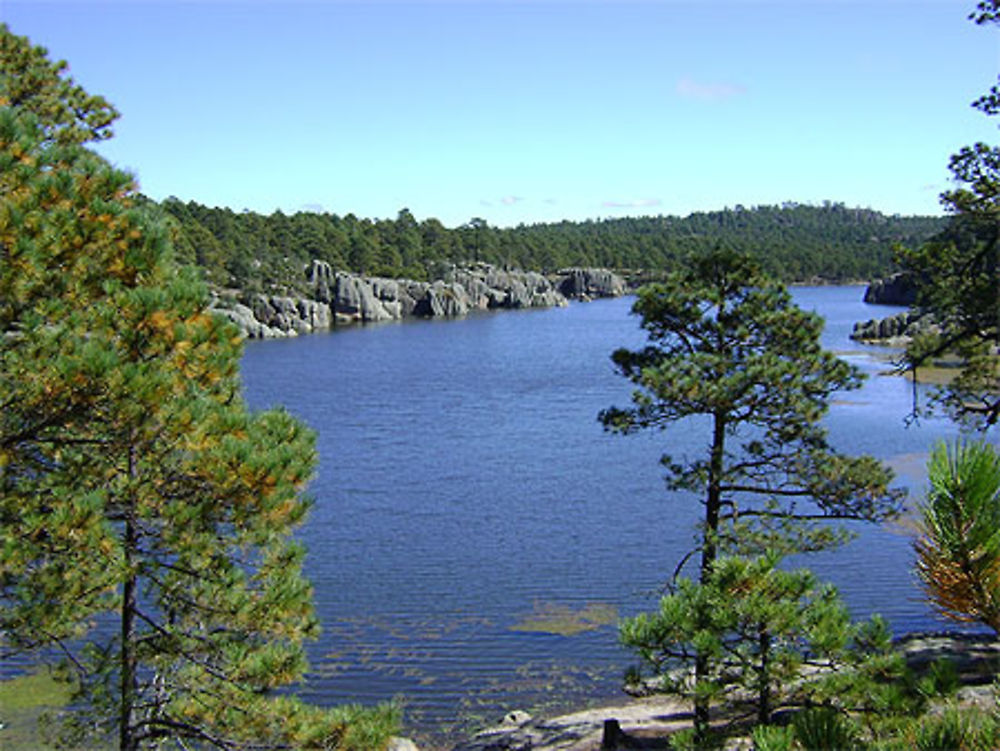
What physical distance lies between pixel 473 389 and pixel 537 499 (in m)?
21.0

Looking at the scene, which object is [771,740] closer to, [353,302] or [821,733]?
[821,733]

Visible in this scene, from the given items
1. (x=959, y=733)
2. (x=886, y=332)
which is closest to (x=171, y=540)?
(x=959, y=733)

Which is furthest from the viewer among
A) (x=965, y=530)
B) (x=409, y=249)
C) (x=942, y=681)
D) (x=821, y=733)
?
(x=409, y=249)

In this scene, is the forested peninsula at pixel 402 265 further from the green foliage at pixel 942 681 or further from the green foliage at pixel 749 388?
the green foliage at pixel 942 681

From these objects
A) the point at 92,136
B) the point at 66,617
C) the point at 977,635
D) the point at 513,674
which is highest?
the point at 92,136

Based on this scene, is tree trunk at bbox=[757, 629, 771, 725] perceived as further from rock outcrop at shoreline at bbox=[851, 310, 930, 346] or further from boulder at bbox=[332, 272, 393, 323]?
boulder at bbox=[332, 272, 393, 323]

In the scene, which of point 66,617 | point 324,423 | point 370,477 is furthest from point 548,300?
point 66,617

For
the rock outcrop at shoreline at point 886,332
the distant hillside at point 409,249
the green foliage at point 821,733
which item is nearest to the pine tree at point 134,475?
the green foliage at point 821,733

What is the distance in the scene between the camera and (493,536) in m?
23.9

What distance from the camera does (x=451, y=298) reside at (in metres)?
101

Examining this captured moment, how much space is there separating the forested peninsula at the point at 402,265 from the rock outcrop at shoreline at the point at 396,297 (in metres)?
0.12

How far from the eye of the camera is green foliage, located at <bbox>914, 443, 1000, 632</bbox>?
11.3 ft

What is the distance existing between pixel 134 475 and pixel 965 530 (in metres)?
6.14

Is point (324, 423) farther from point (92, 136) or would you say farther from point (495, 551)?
point (92, 136)
